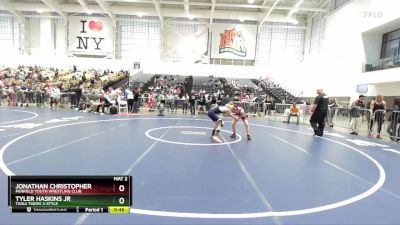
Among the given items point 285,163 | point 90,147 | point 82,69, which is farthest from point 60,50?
point 285,163

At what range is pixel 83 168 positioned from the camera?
193 inches

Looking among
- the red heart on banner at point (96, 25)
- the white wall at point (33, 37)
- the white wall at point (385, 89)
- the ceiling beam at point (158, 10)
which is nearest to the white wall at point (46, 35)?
the white wall at point (33, 37)

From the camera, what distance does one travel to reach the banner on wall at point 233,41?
37.0 m

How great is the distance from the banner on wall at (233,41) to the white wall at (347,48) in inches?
321

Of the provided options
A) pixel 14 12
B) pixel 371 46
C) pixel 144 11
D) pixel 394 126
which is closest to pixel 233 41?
pixel 144 11

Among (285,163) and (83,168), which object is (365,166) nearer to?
(285,163)

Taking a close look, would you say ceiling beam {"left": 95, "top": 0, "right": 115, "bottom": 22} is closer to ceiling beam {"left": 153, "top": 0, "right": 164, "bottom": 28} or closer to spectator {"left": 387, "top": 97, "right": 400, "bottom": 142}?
ceiling beam {"left": 153, "top": 0, "right": 164, "bottom": 28}

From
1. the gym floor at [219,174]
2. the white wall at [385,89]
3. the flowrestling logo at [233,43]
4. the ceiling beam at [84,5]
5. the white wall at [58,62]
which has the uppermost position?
the ceiling beam at [84,5]

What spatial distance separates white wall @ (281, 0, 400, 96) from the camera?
22.0 m

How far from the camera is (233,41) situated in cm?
3709

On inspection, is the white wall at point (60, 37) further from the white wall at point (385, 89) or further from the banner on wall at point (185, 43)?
the white wall at point (385, 89)

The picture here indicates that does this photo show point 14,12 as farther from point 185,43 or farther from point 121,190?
point 121,190

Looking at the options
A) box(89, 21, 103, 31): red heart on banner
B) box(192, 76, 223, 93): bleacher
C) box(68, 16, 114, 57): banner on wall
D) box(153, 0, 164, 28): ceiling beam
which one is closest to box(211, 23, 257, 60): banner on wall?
box(192, 76, 223, 93): bleacher
